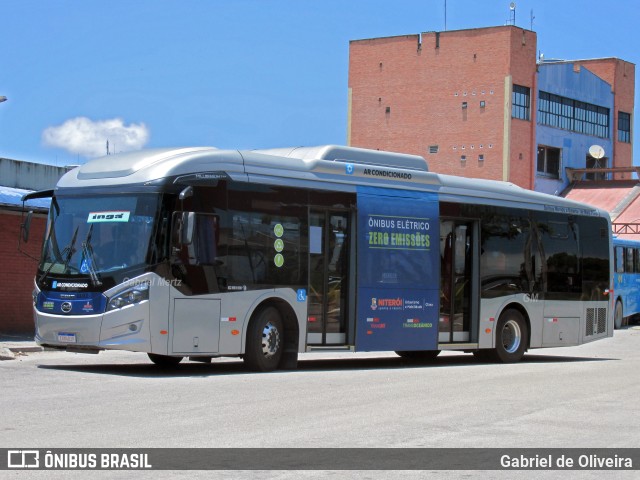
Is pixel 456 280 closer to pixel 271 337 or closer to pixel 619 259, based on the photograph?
pixel 271 337

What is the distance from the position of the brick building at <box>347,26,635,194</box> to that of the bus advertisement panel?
53.7 meters

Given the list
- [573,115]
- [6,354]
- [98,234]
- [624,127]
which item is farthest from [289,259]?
[624,127]

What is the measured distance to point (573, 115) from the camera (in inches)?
3137

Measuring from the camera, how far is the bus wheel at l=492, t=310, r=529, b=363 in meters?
21.9

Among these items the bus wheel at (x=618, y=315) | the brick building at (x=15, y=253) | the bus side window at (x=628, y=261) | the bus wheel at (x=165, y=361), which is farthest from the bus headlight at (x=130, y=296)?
the bus side window at (x=628, y=261)

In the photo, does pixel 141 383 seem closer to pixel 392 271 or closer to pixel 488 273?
pixel 392 271

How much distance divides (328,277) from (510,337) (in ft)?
17.9

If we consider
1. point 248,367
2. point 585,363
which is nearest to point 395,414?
point 248,367

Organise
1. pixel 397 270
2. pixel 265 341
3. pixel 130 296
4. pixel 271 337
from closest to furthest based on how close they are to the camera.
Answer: pixel 130 296 < pixel 265 341 < pixel 271 337 < pixel 397 270

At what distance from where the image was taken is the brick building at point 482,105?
7350 centimetres

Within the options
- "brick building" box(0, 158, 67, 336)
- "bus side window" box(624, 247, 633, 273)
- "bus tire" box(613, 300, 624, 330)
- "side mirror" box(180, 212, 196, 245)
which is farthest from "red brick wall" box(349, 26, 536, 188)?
"side mirror" box(180, 212, 196, 245)

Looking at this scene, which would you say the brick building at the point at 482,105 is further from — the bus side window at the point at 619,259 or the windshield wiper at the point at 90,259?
the windshield wiper at the point at 90,259

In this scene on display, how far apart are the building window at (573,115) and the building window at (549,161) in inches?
67.6

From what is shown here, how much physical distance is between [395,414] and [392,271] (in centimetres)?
745
